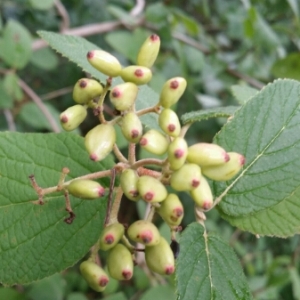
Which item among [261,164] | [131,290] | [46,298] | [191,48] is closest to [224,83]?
[191,48]

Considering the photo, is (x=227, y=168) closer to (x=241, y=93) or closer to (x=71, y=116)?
(x=71, y=116)

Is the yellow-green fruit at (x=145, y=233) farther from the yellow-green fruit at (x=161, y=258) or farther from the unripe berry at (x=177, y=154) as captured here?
the unripe berry at (x=177, y=154)

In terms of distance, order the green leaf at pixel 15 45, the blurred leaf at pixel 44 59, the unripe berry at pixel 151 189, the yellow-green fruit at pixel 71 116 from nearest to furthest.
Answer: the unripe berry at pixel 151 189 → the yellow-green fruit at pixel 71 116 → the green leaf at pixel 15 45 → the blurred leaf at pixel 44 59

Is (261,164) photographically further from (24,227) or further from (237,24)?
(237,24)

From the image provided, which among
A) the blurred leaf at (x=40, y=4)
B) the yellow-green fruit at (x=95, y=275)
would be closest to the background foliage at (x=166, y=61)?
the blurred leaf at (x=40, y=4)

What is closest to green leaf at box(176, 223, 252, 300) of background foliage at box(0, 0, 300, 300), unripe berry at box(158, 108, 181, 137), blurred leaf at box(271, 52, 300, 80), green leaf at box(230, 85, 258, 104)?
unripe berry at box(158, 108, 181, 137)

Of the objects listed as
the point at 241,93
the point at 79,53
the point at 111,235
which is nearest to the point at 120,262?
the point at 111,235

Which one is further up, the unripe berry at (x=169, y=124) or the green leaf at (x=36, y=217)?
the unripe berry at (x=169, y=124)
